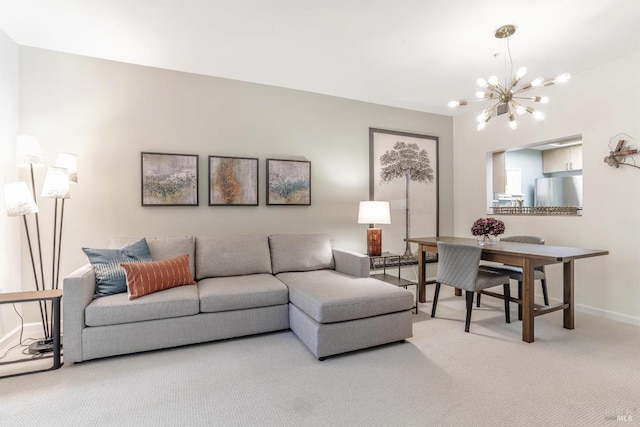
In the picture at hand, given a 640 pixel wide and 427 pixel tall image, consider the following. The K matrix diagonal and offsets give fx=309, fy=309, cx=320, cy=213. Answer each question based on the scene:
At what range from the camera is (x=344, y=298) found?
7.70 feet

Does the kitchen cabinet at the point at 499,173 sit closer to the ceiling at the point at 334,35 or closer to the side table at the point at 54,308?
the ceiling at the point at 334,35

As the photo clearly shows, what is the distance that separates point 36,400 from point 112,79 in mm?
2698

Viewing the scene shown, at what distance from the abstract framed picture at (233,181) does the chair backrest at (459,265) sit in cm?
210

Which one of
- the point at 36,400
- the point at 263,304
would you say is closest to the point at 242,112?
the point at 263,304

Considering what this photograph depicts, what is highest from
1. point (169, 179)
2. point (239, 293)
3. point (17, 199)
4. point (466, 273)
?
point (169, 179)

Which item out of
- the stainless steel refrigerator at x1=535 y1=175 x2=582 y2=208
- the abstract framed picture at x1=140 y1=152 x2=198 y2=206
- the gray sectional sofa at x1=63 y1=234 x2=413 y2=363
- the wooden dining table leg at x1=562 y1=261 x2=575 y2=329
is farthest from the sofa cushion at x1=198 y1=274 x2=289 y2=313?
the stainless steel refrigerator at x1=535 y1=175 x2=582 y2=208

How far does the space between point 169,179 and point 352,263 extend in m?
2.07

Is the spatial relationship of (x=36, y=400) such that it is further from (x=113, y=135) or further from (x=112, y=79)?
(x=112, y=79)

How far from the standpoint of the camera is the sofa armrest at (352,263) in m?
3.07

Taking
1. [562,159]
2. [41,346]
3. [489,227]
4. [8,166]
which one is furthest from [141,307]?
[562,159]

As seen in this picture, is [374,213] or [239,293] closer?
[239,293]

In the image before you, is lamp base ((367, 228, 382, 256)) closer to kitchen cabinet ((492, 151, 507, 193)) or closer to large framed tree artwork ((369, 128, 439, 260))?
large framed tree artwork ((369, 128, 439, 260))

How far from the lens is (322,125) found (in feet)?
12.8

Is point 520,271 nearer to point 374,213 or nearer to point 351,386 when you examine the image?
point 374,213
